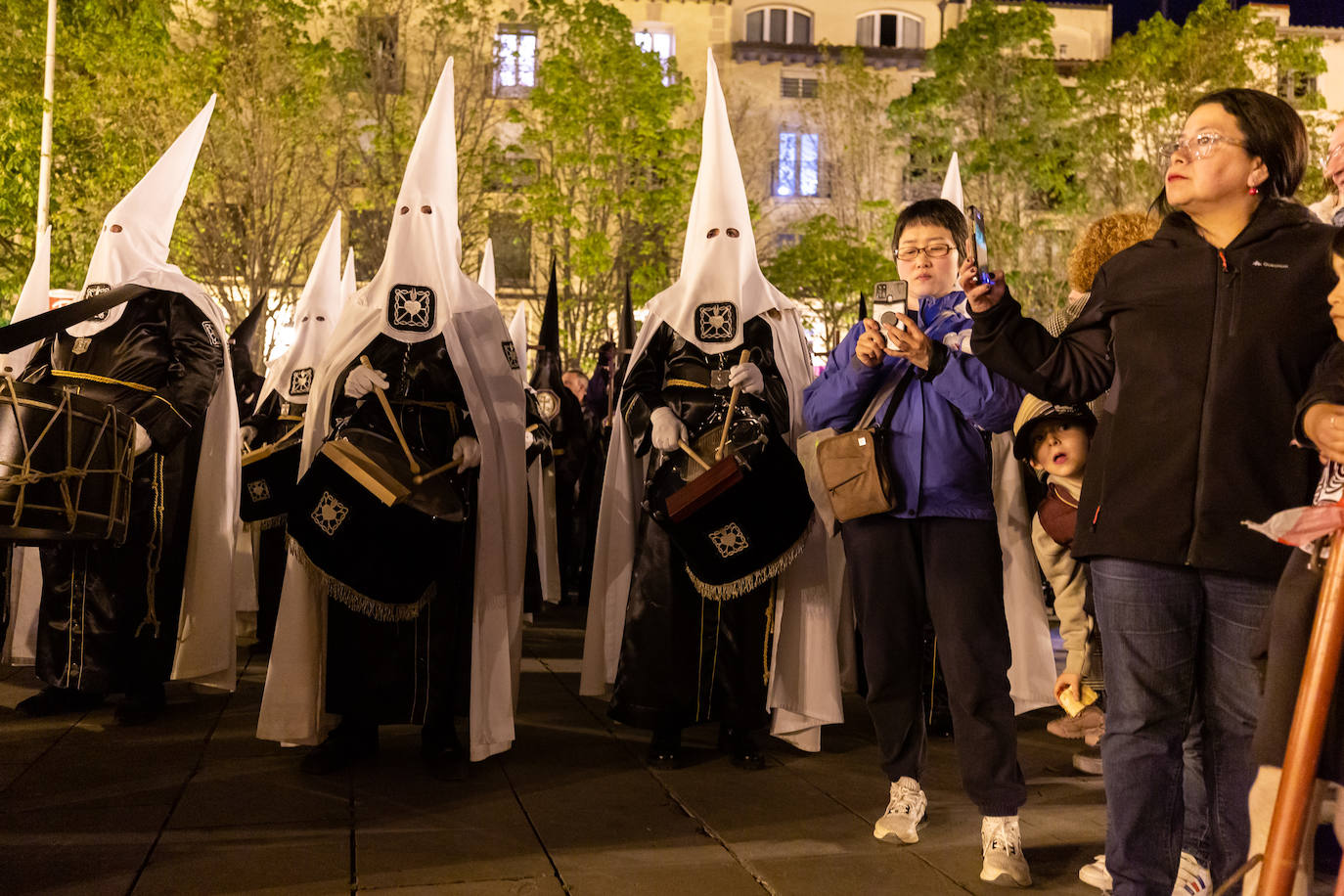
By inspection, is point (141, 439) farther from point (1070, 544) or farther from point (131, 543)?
point (1070, 544)

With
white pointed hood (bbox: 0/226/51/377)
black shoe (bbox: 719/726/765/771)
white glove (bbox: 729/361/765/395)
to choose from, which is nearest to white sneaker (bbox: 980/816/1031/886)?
black shoe (bbox: 719/726/765/771)

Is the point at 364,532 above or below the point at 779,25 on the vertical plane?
below

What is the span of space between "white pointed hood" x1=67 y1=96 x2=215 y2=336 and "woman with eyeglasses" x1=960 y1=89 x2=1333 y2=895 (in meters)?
4.70

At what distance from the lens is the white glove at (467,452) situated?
5.71 m

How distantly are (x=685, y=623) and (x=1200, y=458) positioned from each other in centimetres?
319

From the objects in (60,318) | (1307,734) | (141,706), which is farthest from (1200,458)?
(141,706)

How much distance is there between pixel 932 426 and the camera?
4371 millimetres

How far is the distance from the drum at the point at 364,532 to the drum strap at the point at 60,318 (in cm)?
111

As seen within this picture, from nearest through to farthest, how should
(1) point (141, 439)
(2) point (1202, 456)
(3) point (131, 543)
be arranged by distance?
(2) point (1202, 456)
(1) point (141, 439)
(3) point (131, 543)

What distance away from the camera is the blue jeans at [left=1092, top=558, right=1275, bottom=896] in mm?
3154

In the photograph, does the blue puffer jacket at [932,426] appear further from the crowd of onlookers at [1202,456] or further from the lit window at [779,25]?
the lit window at [779,25]

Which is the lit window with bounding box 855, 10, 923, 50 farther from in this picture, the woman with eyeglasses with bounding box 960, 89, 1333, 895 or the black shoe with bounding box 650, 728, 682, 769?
the woman with eyeglasses with bounding box 960, 89, 1333, 895

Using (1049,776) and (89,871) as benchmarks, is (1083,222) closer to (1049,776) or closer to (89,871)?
(1049,776)

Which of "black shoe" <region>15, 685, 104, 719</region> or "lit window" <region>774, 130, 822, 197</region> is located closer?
"black shoe" <region>15, 685, 104, 719</region>
